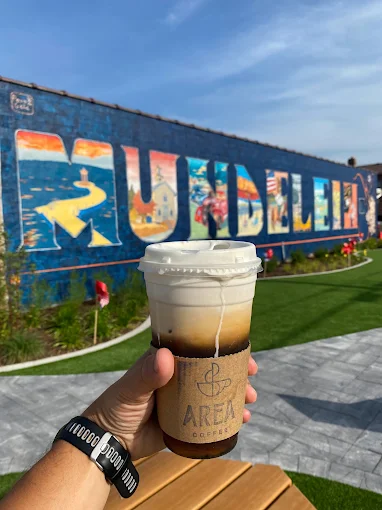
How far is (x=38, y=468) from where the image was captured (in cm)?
135

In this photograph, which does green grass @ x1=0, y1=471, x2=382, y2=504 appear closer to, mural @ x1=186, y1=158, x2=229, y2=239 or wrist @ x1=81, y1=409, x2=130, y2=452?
wrist @ x1=81, y1=409, x2=130, y2=452

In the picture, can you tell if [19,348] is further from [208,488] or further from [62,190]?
[208,488]

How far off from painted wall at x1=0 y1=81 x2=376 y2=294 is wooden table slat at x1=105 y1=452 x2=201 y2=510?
809 centimetres

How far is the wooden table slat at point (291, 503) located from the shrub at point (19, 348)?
531cm

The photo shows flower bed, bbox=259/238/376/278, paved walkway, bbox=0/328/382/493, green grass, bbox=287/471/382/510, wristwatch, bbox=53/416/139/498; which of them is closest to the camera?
wristwatch, bbox=53/416/139/498

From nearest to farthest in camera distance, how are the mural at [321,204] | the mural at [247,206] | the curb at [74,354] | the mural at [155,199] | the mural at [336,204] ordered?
1. the curb at [74,354]
2. the mural at [155,199]
3. the mural at [247,206]
4. the mural at [321,204]
5. the mural at [336,204]

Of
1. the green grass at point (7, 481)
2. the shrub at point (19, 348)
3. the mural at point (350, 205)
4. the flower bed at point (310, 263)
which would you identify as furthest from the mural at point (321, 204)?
the green grass at point (7, 481)

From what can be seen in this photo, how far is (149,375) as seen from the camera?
1.36 meters

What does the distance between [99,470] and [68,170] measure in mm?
9539

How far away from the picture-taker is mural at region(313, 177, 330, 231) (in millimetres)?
20234

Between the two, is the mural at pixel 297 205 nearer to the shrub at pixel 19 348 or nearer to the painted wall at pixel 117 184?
the painted wall at pixel 117 184

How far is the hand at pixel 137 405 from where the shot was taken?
1357 millimetres

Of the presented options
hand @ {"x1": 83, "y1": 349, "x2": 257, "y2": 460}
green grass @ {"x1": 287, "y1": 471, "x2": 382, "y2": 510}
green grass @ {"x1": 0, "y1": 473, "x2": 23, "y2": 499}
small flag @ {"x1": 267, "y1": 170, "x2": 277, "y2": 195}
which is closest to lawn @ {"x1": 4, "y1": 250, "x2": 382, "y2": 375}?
green grass @ {"x1": 0, "y1": 473, "x2": 23, "y2": 499}

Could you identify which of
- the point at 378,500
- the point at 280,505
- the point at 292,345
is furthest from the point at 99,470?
the point at 292,345
